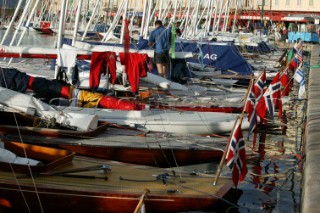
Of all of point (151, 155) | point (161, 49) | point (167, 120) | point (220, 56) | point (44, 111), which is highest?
point (161, 49)

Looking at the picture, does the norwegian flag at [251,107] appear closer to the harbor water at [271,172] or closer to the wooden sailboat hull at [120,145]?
the harbor water at [271,172]

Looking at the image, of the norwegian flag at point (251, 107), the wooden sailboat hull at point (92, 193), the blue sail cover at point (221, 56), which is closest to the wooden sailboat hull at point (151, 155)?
the norwegian flag at point (251, 107)

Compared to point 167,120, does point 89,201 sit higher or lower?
higher

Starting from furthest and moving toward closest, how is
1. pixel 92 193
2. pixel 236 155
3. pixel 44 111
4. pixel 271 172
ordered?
pixel 271 172 < pixel 44 111 < pixel 236 155 < pixel 92 193

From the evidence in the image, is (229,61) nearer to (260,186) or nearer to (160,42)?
(160,42)

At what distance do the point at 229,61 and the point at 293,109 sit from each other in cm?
593

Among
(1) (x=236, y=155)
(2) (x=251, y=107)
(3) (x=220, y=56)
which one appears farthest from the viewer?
(3) (x=220, y=56)

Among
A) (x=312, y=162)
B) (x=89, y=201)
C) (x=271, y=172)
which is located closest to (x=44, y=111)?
(x=271, y=172)

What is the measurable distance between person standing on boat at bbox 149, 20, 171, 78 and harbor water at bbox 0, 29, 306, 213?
372 cm

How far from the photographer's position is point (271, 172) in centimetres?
1591

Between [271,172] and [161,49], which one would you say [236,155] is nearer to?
[271,172]

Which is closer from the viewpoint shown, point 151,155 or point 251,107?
point 151,155

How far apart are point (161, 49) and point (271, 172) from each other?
9.11m

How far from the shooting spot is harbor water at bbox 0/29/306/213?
13.2 meters
